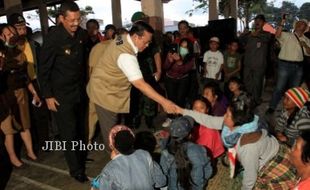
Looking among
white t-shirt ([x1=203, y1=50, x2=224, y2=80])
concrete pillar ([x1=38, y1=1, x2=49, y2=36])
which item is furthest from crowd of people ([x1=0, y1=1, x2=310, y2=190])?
concrete pillar ([x1=38, y1=1, x2=49, y2=36])

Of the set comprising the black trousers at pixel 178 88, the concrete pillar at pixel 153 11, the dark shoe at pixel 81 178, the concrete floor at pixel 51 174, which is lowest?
the concrete floor at pixel 51 174

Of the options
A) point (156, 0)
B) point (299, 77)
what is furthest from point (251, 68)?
point (156, 0)

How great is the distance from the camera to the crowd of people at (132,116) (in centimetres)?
299

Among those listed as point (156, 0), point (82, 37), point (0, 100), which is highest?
point (156, 0)

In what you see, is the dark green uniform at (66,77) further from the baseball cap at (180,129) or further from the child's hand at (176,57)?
the child's hand at (176,57)

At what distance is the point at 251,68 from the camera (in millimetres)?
6898

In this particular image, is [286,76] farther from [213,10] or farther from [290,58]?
[213,10]

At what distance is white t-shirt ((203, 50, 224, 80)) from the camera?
6.57 metres

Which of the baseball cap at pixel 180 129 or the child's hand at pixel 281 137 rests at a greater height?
the baseball cap at pixel 180 129

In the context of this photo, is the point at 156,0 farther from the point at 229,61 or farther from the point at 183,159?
the point at 183,159

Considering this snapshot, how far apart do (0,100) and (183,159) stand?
238 centimetres

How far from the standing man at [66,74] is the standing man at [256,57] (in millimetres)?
3813

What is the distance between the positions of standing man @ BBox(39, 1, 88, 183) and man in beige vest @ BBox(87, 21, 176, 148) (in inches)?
8.7

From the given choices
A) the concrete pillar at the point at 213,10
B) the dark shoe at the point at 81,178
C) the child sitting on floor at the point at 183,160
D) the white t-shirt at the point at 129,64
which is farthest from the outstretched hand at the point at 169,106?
the concrete pillar at the point at 213,10
